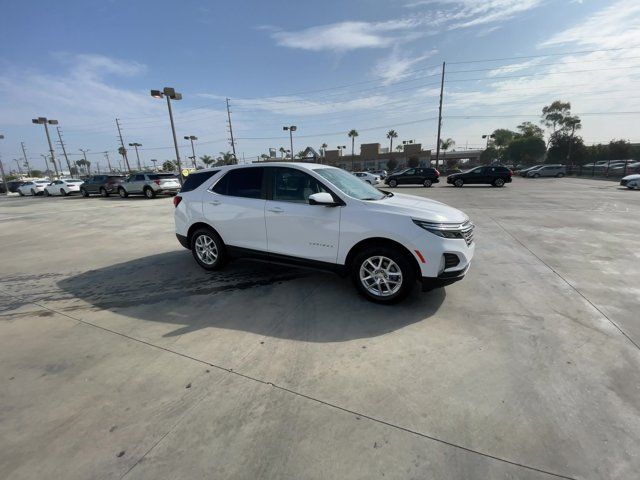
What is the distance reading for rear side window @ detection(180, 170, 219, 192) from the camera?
5418 millimetres

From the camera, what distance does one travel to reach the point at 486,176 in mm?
24781

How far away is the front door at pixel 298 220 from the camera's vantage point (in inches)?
164

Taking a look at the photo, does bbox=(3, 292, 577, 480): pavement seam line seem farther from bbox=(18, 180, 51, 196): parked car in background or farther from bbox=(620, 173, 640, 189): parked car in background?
bbox=(18, 180, 51, 196): parked car in background

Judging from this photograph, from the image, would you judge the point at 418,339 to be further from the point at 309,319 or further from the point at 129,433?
the point at 129,433

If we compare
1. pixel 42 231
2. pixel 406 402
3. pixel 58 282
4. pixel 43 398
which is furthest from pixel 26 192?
pixel 406 402

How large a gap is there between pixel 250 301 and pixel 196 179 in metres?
2.57

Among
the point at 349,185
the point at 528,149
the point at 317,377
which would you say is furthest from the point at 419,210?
the point at 528,149

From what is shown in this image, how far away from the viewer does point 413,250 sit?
3.72m

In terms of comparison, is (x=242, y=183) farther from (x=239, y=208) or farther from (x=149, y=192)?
(x=149, y=192)

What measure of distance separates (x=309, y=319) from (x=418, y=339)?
4.06ft

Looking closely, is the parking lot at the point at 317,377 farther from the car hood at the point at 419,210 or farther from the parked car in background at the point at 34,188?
the parked car in background at the point at 34,188

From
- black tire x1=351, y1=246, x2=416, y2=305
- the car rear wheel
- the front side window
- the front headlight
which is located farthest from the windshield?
the car rear wheel

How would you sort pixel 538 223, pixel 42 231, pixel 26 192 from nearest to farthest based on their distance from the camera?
1. pixel 538 223
2. pixel 42 231
3. pixel 26 192

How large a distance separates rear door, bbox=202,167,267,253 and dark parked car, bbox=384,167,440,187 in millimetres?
23697
